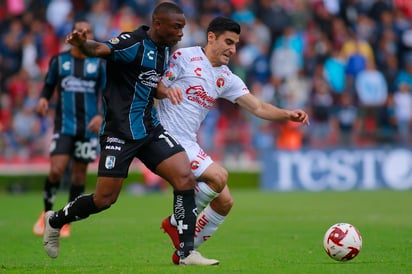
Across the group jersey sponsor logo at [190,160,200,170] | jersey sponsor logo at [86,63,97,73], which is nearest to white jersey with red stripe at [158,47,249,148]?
jersey sponsor logo at [190,160,200,170]

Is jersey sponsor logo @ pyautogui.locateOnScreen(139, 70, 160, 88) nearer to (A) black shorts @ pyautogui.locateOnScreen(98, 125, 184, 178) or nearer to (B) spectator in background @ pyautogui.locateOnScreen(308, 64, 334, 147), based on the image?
(A) black shorts @ pyautogui.locateOnScreen(98, 125, 184, 178)

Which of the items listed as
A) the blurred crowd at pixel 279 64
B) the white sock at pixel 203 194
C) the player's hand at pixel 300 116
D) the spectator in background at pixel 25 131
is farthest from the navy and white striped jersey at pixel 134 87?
the spectator in background at pixel 25 131

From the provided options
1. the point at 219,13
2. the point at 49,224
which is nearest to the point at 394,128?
the point at 219,13

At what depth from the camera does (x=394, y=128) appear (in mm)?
22969

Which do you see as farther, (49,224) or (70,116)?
(70,116)

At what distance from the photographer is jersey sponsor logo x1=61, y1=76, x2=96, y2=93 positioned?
1238 cm

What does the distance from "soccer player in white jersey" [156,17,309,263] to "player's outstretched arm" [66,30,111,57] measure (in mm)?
973

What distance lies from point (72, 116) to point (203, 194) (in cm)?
372

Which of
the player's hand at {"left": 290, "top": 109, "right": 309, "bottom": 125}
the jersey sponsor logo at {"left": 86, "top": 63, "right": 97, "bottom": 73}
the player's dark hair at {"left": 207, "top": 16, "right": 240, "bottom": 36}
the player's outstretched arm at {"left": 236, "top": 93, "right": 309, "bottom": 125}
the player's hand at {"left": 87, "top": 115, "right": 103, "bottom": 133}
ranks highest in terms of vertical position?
the player's dark hair at {"left": 207, "top": 16, "right": 240, "bottom": 36}

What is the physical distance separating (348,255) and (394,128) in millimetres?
14803

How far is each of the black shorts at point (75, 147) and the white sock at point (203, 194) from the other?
344cm

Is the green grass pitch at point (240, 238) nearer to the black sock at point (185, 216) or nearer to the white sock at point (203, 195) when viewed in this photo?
the black sock at point (185, 216)

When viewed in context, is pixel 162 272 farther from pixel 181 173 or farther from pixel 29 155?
pixel 29 155

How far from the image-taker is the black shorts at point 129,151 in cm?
866
